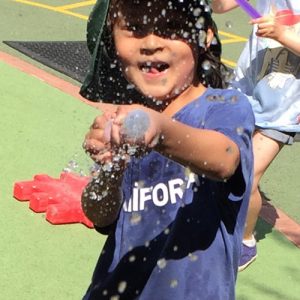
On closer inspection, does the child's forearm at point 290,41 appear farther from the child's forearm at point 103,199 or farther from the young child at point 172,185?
the child's forearm at point 103,199

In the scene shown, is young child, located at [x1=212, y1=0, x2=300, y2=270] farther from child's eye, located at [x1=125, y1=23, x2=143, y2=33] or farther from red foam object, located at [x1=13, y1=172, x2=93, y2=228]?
child's eye, located at [x1=125, y1=23, x2=143, y2=33]

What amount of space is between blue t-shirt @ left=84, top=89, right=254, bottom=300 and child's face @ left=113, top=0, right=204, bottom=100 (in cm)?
8

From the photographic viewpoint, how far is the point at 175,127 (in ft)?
5.67

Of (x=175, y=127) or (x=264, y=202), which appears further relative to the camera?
(x=264, y=202)

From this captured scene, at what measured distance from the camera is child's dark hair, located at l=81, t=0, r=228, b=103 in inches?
83.4

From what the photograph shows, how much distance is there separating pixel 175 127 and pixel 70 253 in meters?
2.24

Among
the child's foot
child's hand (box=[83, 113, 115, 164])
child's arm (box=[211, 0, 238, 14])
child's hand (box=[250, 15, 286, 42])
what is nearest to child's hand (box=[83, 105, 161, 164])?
child's hand (box=[83, 113, 115, 164])

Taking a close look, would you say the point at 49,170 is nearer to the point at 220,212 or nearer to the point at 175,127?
the point at 220,212

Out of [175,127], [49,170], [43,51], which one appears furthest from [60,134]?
[175,127]

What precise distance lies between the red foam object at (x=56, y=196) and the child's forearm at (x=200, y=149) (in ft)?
7.20

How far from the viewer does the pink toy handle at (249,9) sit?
3458 millimetres

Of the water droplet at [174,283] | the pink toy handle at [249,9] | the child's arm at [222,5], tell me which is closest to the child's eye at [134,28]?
the water droplet at [174,283]

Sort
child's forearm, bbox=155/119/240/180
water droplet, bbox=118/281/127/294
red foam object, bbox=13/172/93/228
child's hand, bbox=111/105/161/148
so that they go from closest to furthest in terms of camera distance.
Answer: child's hand, bbox=111/105/161/148 → child's forearm, bbox=155/119/240/180 → water droplet, bbox=118/281/127/294 → red foam object, bbox=13/172/93/228

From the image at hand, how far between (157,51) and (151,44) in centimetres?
2
